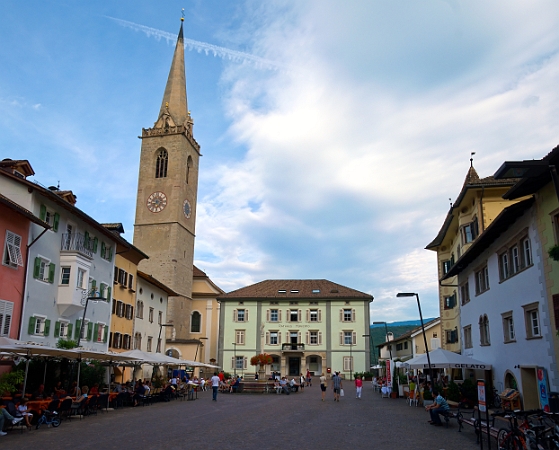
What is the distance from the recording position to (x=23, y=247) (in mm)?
23094

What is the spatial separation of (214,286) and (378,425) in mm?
55572

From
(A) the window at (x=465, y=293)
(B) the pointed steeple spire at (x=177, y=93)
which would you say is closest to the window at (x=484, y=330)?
(A) the window at (x=465, y=293)

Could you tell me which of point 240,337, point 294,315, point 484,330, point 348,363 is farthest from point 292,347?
point 484,330

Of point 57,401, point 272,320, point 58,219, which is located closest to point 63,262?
point 58,219

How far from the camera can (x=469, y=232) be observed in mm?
29859

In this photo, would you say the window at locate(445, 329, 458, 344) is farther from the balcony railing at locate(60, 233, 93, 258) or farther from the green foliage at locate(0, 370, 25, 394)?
the green foliage at locate(0, 370, 25, 394)

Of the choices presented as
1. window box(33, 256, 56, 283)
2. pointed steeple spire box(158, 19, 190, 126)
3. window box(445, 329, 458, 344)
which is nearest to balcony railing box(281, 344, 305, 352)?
window box(445, 329, 458, 344)

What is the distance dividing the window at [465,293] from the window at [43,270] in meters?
21.3

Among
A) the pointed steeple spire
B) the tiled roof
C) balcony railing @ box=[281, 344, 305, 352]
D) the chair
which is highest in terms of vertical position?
the pointed steeple spire

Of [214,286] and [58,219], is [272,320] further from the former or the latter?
[58,219]

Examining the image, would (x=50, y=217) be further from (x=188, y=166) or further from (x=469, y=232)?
(x=188, y=166)

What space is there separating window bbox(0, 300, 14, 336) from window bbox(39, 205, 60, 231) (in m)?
4.55

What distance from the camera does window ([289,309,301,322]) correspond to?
67000 millimetres

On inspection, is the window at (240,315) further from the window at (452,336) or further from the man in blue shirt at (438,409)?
the man in blue shirt at (438,409)
